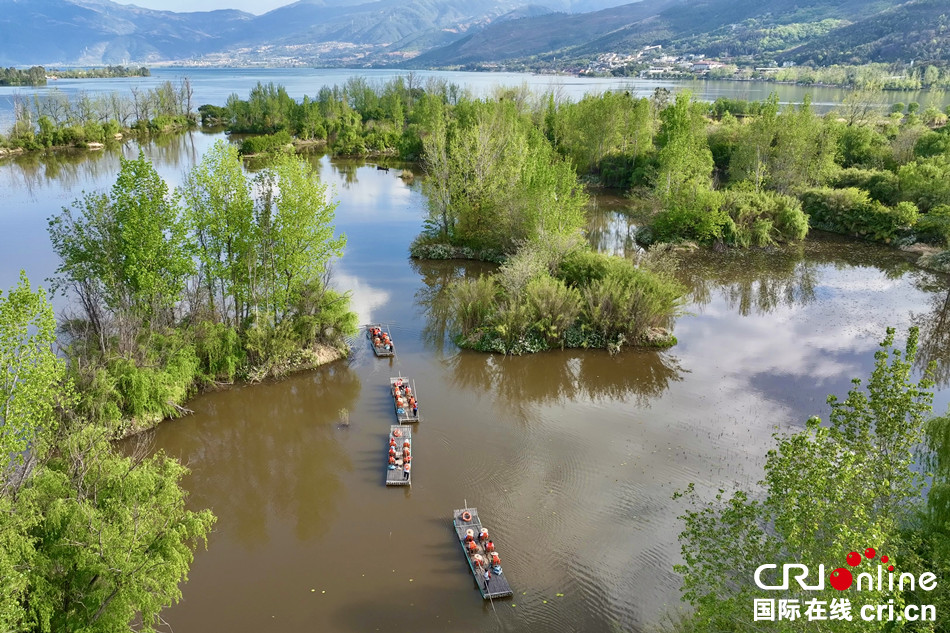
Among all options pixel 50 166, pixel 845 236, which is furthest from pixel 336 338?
pixel 50 166

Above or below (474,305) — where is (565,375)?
below

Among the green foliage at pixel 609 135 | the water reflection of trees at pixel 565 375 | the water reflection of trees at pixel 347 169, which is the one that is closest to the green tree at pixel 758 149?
the green foliage at pixel 609 135

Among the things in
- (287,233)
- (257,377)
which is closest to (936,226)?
(287,233)

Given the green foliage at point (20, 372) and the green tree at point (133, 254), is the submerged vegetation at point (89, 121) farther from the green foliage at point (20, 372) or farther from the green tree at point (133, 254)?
the green foliage at point (20, 372)

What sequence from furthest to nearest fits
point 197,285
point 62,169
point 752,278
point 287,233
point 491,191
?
point 62,169 → point 491,191 → point 752,278 → point 197,285 → point 287,233

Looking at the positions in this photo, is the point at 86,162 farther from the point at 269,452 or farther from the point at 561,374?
the point at 561,374

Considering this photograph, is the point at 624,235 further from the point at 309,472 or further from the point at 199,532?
the point at 199,532
